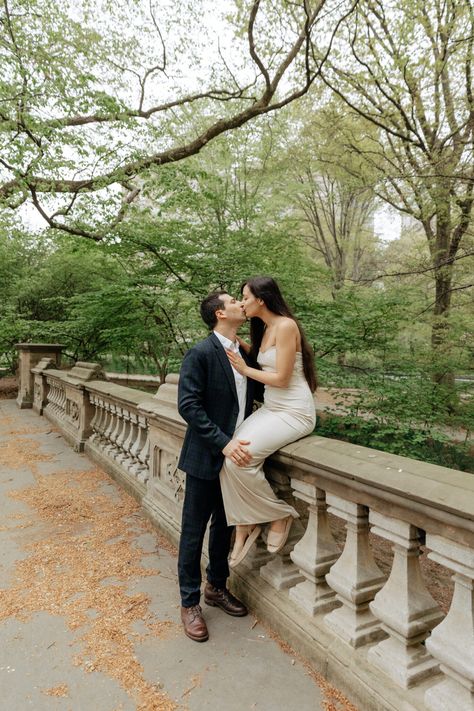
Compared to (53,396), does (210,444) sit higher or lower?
higher

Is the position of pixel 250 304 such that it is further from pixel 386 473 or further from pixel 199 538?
pixel 199 538

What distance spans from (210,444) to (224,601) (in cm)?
102

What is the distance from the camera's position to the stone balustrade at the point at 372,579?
1572mm

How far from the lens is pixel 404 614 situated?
1.80 metres

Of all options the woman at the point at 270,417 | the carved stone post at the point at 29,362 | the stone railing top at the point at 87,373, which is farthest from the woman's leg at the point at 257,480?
the carved stone post at the point at 29,362

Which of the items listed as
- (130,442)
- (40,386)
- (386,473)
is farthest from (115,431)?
(40,386)

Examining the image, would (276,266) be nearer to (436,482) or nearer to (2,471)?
(2,471)

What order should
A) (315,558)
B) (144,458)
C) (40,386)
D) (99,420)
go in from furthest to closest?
(40,386), (99,420), (144,458), (315,558)

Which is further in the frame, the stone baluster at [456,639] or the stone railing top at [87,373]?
the stone railing top at [87,373]

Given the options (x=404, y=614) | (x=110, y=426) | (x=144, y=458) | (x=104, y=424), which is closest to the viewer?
(x=404, y=614)

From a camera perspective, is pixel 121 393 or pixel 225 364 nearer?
pixel 225 364

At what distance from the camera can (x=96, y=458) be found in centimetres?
610

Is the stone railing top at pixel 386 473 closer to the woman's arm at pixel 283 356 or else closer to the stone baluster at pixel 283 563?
the stone baluster at pixel 283 563

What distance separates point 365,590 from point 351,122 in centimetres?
1244
